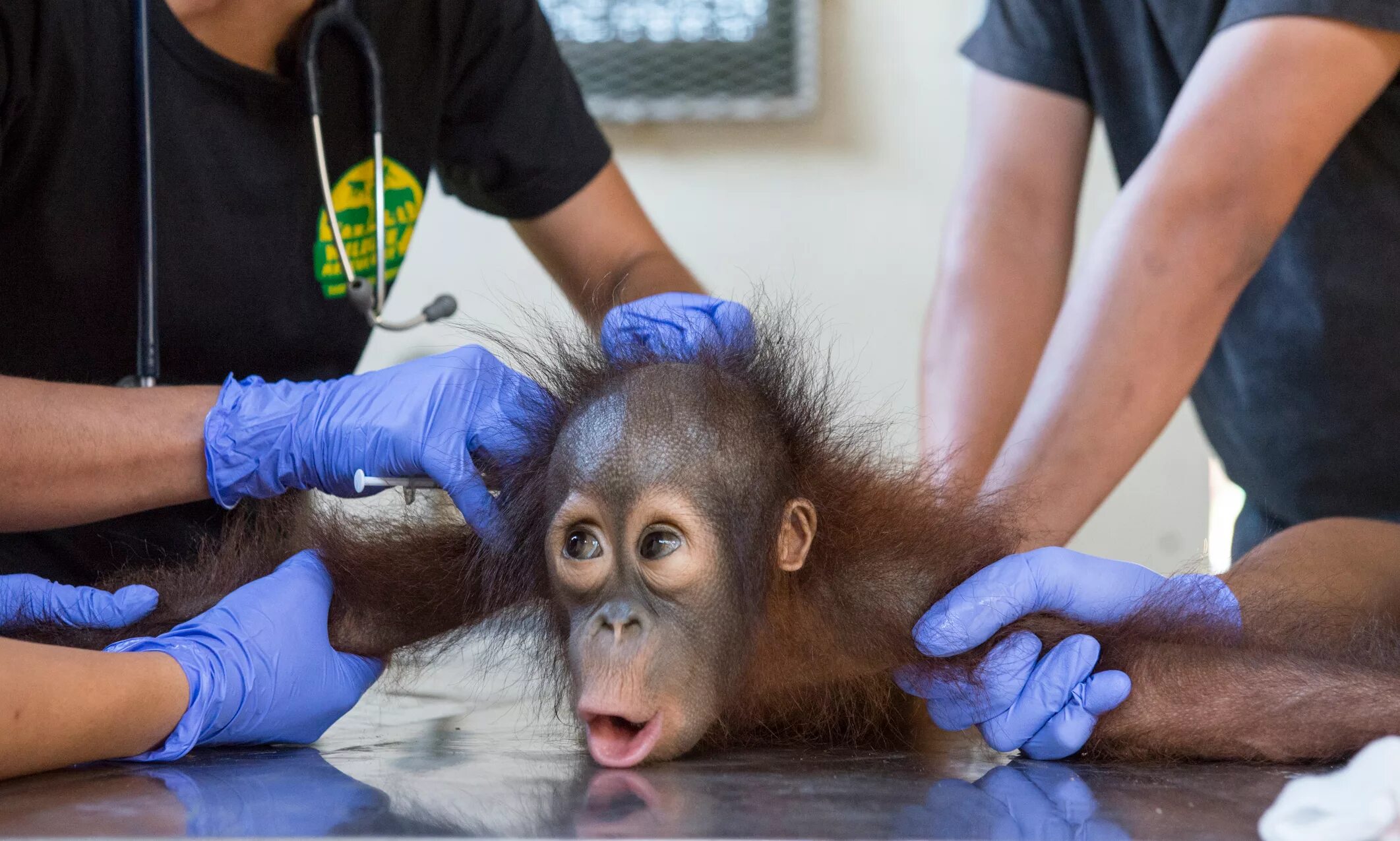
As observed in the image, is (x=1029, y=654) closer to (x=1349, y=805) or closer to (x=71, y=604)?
(x=1349, y=805)

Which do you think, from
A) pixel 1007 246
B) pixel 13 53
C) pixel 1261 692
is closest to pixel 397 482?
pixel 13 53

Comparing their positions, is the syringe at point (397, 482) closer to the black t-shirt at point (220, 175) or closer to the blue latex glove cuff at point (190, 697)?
the blue latex glove cuff at point (190, 697)

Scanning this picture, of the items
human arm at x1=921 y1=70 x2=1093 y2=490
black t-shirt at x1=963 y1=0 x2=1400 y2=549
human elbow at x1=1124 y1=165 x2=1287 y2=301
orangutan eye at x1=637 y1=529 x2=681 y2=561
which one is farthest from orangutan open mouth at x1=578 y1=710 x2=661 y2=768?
black t-shirt at x1=963 y1=0 x2=1400 y2=549

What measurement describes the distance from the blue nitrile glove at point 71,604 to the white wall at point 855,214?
234cm

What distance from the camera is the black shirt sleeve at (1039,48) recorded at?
214 centimetres

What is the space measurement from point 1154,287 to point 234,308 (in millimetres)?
1195

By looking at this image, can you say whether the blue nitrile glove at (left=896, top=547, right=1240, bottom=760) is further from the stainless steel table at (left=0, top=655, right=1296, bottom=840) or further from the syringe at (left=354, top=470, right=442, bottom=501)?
the syringe at (left=354, top=470, right=442, bottom=501)

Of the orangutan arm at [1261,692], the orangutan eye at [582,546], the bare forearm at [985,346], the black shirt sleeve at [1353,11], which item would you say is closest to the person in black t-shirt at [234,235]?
the orangutan eye at [582,546]

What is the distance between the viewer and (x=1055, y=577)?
1238 millimetres

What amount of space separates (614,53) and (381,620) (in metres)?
2.54

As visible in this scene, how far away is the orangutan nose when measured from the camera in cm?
110

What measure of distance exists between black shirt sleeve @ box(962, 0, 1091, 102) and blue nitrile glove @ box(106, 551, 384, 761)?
144 centimetres

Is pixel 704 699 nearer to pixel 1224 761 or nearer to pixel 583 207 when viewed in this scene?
pixel 1224 761

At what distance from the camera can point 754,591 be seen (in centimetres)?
121
